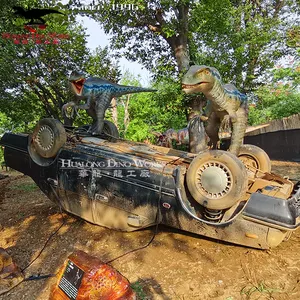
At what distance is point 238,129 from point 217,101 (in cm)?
56

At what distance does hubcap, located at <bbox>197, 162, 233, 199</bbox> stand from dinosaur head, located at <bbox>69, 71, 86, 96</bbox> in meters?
3.11

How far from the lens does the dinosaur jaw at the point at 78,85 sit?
5461 mm

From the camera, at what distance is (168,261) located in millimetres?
3881

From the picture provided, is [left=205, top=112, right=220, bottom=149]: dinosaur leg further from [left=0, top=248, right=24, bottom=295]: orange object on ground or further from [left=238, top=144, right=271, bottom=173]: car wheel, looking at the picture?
[left=0, top=248, right=24, bottom=295]: orange object on ground

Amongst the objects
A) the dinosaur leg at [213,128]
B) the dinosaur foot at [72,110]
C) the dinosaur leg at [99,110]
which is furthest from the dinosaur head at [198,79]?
the dinosaur foot at [72,110]

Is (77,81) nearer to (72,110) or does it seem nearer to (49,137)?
(72,110)

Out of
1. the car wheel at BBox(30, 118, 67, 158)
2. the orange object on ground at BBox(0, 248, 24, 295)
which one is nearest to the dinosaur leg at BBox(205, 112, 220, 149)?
the car wheel at BBox(30, 118, 67, 158)

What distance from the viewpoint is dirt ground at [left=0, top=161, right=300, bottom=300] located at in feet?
10.6

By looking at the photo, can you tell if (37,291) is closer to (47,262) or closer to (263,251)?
(47,262)

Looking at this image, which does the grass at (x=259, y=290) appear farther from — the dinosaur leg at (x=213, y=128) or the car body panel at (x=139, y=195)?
the dinosaur leg at (x=213, y=128)

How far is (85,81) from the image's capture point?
5523 mm

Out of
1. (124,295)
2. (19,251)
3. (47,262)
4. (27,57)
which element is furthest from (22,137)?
(27,57)

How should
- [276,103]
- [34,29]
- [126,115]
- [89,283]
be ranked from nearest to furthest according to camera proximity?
1. [89,283]
2. [34,29]
3. [276,103]
4. [126,115]

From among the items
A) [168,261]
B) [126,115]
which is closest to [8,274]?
[168,261]
